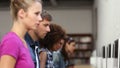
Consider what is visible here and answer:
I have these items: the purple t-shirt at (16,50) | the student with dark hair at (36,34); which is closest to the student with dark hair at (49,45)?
the student with dark hair at (36,34)

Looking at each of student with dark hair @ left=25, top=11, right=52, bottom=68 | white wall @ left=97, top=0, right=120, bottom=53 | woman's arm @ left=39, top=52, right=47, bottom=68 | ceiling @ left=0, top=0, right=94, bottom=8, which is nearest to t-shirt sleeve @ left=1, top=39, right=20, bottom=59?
student with dark hair @ left=25, top=11, right=52, bottom=68

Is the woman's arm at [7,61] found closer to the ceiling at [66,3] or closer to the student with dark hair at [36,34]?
the student with dark hair at [36,34]

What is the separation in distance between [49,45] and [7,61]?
125cm

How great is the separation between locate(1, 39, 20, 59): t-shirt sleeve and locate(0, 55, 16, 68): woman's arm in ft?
0.05

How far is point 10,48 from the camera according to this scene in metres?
1.48

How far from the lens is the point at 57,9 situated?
38.2ft

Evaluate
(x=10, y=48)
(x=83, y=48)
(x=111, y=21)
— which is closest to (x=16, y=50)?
(x=10, y=48)

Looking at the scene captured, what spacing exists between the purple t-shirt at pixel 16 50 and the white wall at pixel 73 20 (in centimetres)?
989

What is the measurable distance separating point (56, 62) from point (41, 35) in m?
0.96

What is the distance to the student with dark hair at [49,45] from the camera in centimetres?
246

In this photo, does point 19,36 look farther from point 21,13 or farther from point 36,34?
point 36,34

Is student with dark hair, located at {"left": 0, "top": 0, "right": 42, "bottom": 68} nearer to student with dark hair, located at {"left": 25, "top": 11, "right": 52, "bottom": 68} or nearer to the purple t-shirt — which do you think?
the purple t-shirt

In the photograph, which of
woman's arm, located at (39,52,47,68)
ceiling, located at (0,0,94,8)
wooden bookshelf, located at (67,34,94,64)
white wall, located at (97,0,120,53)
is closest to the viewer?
woman's arm, located at (39,52,47,68)

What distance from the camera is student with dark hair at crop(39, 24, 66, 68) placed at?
2457mm
